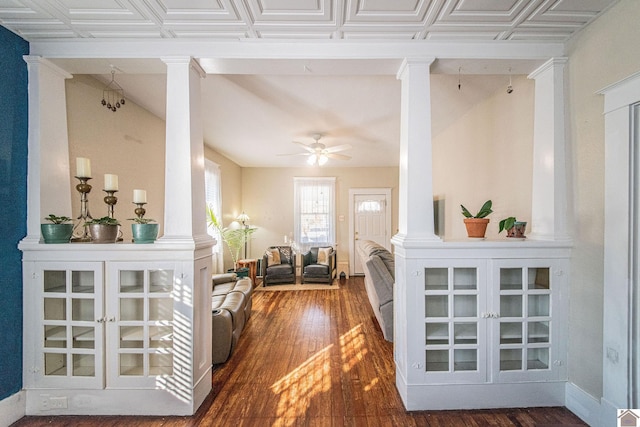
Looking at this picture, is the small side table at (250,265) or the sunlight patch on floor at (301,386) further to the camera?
the small side table at (250,265)

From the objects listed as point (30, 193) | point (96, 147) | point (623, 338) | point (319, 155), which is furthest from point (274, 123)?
point (623, 338)

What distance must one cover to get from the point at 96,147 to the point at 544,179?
397 centimetres

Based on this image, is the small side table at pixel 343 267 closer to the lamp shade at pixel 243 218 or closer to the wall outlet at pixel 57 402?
the lamp shade at pixel 243 218

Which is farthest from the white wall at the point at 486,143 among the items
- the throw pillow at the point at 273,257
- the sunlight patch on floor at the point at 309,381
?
the throw pillow at the point at 273,257

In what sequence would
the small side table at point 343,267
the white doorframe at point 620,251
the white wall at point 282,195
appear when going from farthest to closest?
the white wall at point 282,195, the small side table at point 343,267, the white doorframe at point 620,251

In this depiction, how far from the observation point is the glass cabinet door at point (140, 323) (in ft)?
6.71

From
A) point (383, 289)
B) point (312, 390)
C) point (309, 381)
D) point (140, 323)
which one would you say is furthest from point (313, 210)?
point (140, 323)

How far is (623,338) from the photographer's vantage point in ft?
5.65

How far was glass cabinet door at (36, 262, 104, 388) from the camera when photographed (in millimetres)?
2035

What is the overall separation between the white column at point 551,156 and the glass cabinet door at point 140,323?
9.32 ft

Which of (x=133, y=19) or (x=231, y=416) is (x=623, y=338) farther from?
(x=133, y=19)

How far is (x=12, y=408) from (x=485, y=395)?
3348 mm

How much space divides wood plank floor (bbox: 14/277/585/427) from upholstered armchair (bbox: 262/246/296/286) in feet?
7.37

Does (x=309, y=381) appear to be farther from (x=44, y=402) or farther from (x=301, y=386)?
(x=44, y=402)
